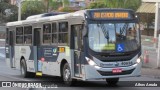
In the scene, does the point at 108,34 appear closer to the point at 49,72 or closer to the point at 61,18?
the point at 61,18

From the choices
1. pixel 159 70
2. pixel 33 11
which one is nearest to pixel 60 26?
pixel 159 70

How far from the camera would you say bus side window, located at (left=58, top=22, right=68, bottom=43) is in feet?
55.9

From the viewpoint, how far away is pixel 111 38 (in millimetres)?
15562

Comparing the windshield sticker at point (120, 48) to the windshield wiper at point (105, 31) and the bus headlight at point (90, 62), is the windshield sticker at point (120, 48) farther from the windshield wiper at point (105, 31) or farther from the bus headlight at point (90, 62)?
the bus headlight at point (90, 62)

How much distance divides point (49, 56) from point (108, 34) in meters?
3.83

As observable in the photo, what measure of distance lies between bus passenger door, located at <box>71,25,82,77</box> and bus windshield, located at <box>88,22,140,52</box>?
0.65 meters

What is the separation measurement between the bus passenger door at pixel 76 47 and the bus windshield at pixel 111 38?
651 millimetres

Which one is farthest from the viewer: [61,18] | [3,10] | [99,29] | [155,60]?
[3,10]

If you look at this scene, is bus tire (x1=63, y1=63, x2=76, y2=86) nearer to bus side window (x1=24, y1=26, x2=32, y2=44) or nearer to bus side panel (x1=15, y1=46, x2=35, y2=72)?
bus side panel (x1=15, y1=46, x2=35, y2=72)

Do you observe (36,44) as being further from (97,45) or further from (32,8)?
(32,8)

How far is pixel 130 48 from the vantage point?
15.8m

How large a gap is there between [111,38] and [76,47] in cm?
141

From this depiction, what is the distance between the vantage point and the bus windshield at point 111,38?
50.7 feet

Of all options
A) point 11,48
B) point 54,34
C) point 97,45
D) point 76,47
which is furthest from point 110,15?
point 11,48
